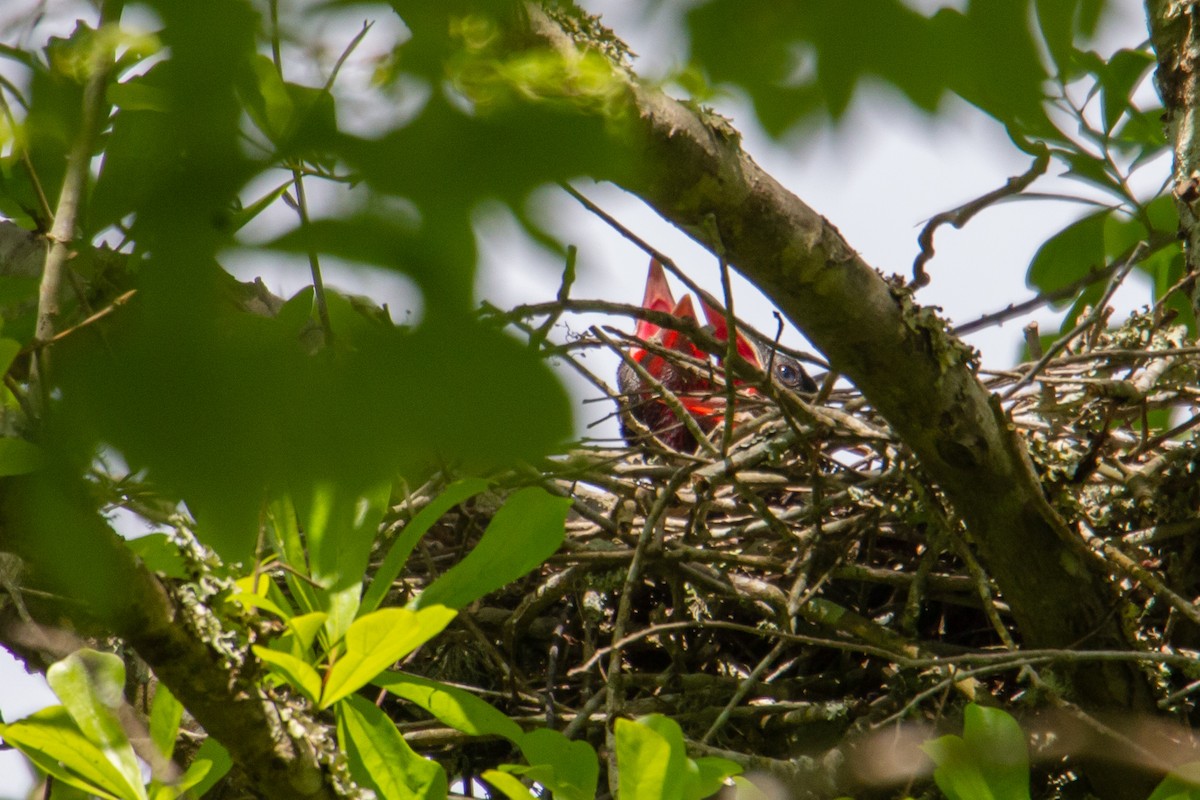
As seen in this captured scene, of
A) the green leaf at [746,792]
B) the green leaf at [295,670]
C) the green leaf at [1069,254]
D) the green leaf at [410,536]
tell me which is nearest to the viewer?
the green leaf at [295,670]

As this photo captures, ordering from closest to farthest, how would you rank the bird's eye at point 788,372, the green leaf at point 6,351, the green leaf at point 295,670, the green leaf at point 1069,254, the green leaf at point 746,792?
the green leaf at point 6,351 < the green leaf at point 295,670 < the green leaf at point 746,792 < the green leaf at point 1069,254 < the bird's eye at point 788,372

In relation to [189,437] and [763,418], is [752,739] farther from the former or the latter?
[189,437]

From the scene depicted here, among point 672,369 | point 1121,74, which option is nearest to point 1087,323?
point 1121,74

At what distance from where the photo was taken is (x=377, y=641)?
1153 millimetres

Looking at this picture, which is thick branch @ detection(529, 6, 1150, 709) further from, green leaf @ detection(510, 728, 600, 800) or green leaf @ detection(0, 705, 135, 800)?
green leaf @ detection(0, 705, 135, 800)

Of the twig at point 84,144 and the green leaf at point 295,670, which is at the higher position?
the twig at point 84,144

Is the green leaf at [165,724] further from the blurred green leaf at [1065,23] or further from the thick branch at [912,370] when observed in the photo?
the blurred green leaf at [1065,23]

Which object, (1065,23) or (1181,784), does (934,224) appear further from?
(1065,23)

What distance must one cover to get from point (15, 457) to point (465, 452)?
476 mm

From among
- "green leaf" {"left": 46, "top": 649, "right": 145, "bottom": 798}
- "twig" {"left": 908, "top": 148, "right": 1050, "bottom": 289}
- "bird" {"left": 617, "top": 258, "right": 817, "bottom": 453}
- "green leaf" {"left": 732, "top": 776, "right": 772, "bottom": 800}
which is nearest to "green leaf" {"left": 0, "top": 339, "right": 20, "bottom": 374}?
"green leaf" {"left": 46, "top": 649, "right": 145, "bottom": 798}

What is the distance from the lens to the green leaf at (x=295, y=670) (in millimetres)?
1134

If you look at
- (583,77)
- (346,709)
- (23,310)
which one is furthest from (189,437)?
(23,310)

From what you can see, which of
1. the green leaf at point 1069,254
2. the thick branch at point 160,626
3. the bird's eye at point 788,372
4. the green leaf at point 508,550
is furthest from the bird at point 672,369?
the thick branch at point 160,626

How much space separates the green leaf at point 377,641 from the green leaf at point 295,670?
0.05 feet
